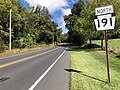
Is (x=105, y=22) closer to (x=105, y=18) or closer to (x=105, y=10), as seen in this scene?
(x=105, y=18)

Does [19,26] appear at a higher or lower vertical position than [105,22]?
higher

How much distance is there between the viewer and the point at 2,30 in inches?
2173

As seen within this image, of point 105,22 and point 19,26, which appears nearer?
point 105,22

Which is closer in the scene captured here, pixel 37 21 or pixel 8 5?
pixel 8 5

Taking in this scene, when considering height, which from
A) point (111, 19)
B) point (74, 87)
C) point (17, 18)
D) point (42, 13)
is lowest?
point (74, 87)

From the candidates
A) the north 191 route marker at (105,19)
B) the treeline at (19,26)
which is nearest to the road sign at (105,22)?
the north 191 route marker at (105,19)

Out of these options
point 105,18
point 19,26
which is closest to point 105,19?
Answer: point 105,18

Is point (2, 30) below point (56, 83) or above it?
above

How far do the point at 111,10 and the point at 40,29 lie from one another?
8855cm

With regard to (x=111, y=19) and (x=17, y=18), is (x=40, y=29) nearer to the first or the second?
(x=17, y=18)

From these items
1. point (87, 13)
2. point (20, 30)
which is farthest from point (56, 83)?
point (20, 30)

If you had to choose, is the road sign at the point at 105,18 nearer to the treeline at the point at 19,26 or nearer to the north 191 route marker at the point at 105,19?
the north 191 route marker at the point at 105,19

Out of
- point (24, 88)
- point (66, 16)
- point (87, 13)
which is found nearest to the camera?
point (24, 88)

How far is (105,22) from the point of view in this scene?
10625mm
